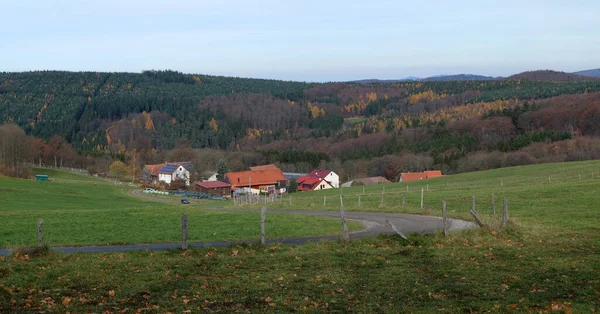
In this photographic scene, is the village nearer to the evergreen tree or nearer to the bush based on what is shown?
the evergreen tree

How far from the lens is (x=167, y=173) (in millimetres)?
127438

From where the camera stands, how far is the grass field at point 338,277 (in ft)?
36.8

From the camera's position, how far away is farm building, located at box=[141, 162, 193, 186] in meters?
124

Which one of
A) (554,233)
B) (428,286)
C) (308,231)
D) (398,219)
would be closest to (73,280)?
(428,286)

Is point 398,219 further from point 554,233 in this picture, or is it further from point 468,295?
point 468,295

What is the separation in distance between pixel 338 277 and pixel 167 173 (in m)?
117

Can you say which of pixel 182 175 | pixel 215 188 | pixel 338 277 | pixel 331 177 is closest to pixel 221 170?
pixel 182 175

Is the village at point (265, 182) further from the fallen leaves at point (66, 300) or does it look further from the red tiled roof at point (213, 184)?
the fallen leaves at point (66, 300)

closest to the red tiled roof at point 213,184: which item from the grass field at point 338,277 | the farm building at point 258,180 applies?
the farm building at point 258,180

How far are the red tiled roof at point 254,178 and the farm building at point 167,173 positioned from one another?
12754mm

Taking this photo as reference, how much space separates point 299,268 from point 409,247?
5.27 metres

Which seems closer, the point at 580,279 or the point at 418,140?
the point at 580,279

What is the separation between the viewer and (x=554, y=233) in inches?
876

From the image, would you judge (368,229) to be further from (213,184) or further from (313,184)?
(213,184)
